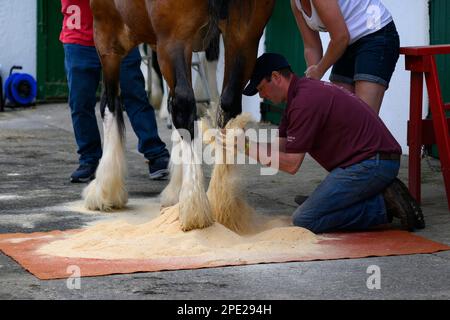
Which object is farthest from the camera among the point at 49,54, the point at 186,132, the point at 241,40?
the point at 49,54

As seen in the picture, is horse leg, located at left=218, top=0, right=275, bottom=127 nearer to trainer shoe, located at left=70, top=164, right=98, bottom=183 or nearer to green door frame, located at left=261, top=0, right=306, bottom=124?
trainer shoe, located at left=70, top=164, right=98, bottom=183

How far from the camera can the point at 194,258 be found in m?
4.78

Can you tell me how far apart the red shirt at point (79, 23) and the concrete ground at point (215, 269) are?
1.08m

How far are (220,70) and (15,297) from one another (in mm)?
7535

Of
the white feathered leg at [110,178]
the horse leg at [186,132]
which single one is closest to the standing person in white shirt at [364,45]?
the horse leg at [186,132]

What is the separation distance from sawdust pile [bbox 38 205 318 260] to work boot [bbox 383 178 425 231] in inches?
20.8

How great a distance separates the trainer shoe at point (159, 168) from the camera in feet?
24.2

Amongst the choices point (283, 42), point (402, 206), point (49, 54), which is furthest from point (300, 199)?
point (49, 54)

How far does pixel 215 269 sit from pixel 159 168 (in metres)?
2.87

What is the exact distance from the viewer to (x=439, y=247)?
16.5 ft

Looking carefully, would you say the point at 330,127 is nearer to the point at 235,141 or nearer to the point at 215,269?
the point at 235,141

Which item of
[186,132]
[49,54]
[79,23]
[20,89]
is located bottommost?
[20,89]

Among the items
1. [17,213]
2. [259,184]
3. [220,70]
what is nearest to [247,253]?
[17,213]
